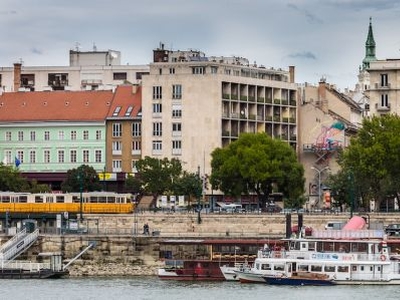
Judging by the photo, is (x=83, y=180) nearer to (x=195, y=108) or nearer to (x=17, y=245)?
(x=195, y=108)

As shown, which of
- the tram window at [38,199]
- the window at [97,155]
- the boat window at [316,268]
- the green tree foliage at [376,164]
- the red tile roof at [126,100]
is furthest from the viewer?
the window at [97,155]

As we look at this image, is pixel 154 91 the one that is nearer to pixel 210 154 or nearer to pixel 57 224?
pixel 210 154

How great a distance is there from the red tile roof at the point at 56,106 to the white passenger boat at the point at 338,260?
2440 inches

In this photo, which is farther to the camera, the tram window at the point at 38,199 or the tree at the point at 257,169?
the tree at the point at 257,169

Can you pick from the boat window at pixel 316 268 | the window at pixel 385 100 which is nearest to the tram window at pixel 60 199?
the boat window at pixel 316 268

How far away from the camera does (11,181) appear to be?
168 meters

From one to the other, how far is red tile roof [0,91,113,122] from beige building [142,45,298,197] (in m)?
5.43

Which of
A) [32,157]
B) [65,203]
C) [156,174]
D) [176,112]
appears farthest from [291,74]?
[65,203]

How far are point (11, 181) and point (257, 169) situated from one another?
2223 cm

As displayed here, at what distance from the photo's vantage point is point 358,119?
195500mm

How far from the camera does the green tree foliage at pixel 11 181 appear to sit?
16750cm

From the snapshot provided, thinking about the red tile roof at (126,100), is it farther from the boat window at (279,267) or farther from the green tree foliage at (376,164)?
the boat window at (279,267)

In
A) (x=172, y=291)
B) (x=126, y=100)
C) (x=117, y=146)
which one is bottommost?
(x=172, y=291)

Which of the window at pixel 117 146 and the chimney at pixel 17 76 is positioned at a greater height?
the chimney at pixel 17 76
